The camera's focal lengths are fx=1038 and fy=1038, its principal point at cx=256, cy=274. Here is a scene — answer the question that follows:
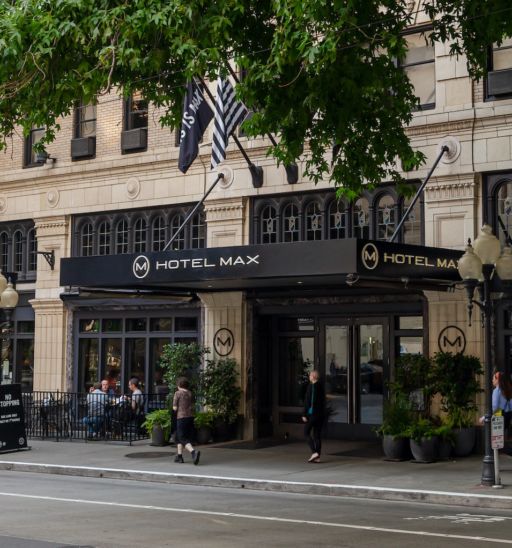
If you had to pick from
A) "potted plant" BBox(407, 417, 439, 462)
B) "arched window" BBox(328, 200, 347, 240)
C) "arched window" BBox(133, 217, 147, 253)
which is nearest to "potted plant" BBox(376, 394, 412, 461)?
"potted plant" BBox(407, 417, 439, 462)

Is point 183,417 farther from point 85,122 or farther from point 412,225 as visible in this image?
point 85,122

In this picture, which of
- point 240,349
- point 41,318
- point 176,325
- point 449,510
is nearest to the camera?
point 449,510

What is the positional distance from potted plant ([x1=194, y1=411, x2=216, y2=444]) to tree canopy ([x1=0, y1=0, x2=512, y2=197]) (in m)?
7.62

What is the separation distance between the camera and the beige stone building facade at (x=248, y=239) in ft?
66.1

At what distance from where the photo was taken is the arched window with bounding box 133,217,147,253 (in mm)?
25281

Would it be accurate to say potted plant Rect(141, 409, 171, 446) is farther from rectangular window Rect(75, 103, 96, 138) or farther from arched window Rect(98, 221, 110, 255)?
rectangular window Rect(75, 103, 96, 138)

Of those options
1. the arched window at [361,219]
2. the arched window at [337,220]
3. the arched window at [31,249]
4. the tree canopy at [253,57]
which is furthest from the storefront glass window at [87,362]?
the tree canopy at [253,57]

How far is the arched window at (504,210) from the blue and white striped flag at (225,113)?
17.0 ft

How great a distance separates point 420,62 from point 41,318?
1182cm

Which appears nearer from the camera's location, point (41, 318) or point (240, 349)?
point (240, 349)

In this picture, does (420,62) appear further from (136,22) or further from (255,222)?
(136,22)

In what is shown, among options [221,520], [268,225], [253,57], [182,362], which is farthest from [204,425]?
[253,57]

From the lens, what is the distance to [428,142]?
67.7 ft

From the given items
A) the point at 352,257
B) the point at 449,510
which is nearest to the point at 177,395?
the point at 352,257
